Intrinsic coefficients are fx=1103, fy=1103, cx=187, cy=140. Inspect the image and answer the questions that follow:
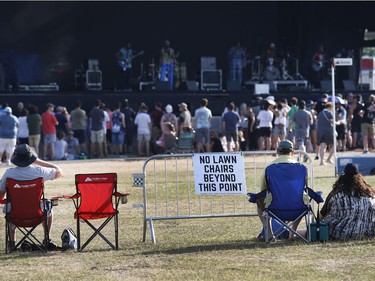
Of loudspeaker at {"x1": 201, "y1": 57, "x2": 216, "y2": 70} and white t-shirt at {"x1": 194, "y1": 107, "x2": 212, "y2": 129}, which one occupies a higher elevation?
loudspeaker at {"x1": 201, "y1": 57, "x2": 216, "y2": 70}

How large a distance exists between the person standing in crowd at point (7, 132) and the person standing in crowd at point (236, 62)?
1077cm

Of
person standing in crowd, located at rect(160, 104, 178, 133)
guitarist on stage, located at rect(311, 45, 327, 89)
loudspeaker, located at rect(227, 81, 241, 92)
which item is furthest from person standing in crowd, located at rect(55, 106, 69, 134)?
guitarist on stage, located at rect(311, 45, 327, 89)

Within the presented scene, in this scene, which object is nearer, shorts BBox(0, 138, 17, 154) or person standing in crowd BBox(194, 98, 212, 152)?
shorts BBox(0, 138, 17, 154)

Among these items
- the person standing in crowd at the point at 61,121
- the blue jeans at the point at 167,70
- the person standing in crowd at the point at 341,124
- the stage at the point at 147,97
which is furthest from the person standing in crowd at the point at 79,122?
the person standing in crowd at the point at 341,124

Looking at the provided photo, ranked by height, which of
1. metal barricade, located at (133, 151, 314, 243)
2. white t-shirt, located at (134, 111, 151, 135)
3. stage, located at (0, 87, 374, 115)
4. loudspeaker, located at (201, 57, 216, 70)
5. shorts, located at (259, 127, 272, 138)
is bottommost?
metal barricade, located at (133, 151, 314, 243)

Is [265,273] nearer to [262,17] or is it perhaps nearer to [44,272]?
[44,272]

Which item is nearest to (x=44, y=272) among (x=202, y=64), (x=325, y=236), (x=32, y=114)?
(x=325, y=236)

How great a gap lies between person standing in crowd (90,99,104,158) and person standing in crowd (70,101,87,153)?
261mm

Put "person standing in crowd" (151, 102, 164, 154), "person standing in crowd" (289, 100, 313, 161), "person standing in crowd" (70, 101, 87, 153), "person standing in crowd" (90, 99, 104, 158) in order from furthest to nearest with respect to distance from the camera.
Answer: "person standing in crowd" (151, 102, 164, 154) < "person standing in crowd" (70, 101, 87, 153) < "person standing in crowd" (90, 99, 104, 158) < "person standing in crowd" (289, 100, 313, 161)

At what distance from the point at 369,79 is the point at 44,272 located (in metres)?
27.0

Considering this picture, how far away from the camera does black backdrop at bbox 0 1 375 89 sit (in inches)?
1398

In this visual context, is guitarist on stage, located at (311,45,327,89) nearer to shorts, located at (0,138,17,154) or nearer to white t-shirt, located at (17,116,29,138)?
white t-shirt, located at (17,116,29,138)

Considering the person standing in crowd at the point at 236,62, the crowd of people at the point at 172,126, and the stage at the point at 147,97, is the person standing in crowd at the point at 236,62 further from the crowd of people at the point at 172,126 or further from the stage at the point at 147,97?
the crowd of people at the point at 172,126

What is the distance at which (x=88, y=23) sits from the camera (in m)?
36.4
